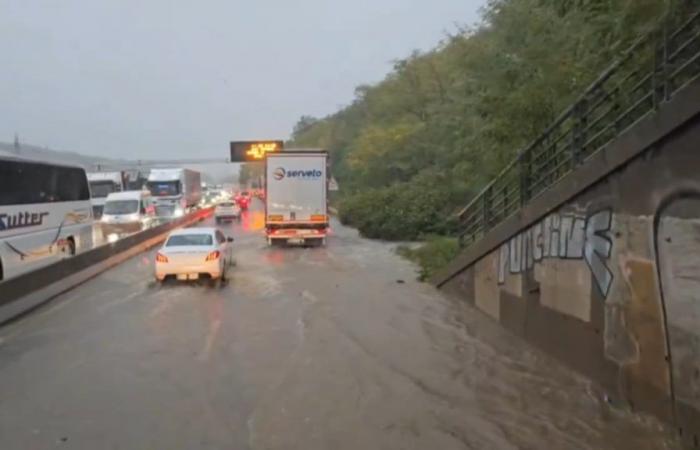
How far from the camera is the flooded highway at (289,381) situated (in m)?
7.19

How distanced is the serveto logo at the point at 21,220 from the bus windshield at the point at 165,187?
33.7 meters

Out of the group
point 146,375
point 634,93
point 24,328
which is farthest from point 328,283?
point 634,93

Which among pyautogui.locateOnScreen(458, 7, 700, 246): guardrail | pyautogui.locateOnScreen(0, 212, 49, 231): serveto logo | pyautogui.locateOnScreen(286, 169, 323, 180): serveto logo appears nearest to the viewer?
pyautogui.locateOnScreen(458, 7, 700, 246): guardrail

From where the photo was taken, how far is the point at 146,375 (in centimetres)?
963

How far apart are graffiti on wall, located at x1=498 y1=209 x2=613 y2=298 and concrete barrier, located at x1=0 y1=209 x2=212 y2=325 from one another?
365 inches

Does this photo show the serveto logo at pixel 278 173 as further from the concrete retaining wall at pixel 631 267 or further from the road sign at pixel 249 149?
the road sign at pixel 249 149

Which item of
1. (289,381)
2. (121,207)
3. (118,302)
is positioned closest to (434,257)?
(118,302)

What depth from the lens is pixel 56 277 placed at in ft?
58.7

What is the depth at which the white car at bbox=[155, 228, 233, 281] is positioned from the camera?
19.0 meters

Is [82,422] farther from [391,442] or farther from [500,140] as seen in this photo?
[500,140]

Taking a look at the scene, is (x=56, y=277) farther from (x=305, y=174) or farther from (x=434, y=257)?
(x=305, y=174)

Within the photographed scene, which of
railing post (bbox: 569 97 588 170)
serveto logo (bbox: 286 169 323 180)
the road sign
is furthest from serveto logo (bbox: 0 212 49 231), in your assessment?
the road sign

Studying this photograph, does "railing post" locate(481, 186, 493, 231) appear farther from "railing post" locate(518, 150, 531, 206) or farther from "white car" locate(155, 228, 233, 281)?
"white car" locate(155, 228, 233, 281)

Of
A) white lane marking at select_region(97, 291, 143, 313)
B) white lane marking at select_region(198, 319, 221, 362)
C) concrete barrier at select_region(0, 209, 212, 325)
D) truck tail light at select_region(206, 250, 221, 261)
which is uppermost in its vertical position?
truck tail light at select_region(206, 250, 221, 261)
